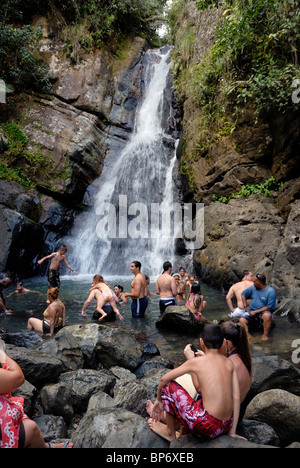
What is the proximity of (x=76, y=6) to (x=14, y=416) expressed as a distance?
2356 centimetres

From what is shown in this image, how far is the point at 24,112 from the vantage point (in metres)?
16.9

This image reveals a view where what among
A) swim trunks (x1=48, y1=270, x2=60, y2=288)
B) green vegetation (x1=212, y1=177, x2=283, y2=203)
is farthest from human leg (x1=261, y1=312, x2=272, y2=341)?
swim trunks (x1=48, y1=270, x2=60, y2=288)

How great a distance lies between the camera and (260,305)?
6.61 m

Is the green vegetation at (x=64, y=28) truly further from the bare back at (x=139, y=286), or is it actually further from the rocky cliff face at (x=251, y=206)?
the bare back at (x=139, y=286)

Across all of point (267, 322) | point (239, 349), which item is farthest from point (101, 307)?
point (239, 349)

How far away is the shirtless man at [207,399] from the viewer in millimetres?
2535

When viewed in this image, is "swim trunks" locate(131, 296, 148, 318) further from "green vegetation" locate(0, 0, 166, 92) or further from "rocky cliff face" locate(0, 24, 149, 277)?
"green vegetation" locate(0, 0, 166, 92)

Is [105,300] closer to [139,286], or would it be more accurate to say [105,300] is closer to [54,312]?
[139,286]

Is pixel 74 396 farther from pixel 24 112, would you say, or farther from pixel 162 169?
pixel 24 112

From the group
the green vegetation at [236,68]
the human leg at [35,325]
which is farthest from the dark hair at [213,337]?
the green vegetation at [236,68]

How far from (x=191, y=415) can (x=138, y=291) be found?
17.8ft

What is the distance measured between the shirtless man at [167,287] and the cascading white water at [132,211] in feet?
20.2

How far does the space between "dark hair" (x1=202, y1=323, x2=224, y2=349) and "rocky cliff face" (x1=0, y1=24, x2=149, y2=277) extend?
10644 millimetres
